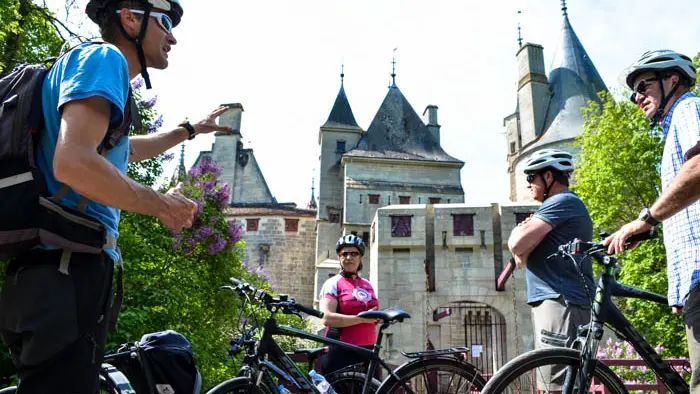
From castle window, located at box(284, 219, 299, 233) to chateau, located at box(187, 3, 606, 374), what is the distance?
0.20 feet

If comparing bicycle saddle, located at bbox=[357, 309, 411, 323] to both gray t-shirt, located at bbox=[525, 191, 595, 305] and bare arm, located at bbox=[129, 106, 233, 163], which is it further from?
bare arm, located at bbox=[129, 106, 233, 163]

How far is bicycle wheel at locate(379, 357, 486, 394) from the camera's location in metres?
3.41

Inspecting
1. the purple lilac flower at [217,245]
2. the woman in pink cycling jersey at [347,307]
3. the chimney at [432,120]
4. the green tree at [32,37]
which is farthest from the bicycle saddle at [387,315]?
the chimney at [432,120]

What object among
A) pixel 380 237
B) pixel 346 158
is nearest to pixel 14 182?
pixel 380 237

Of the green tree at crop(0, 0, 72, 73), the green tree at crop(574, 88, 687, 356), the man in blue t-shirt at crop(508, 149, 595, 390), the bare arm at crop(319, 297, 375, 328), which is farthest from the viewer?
the green tree at crop(574, 88, 687, 356)

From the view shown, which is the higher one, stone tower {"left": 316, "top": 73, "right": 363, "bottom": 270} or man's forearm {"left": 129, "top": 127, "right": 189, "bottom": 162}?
stone tower {"left": 316, "top": 73, "right": 363, "bottom": 270}

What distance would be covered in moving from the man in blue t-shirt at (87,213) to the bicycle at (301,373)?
1682 millimetres

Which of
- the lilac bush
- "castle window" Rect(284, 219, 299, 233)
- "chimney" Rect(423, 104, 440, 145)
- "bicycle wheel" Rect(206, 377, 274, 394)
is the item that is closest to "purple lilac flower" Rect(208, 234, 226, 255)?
the lilac bush

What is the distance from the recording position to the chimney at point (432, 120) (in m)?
38.8

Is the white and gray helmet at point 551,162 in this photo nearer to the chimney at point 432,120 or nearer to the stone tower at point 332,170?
the stone tower at point 332,170

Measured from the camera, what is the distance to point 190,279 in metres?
9.69

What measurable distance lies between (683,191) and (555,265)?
1045 millimetres

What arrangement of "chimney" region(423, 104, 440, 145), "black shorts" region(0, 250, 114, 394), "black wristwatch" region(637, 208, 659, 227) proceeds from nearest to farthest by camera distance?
"black shorts" region(0, 250, 114, 394)
"black wristwatch" region(637, 208, 659, 227)
"chimney" region(423, 104, 440, 145)

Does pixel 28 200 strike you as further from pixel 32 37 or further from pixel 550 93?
pixel 550 93
